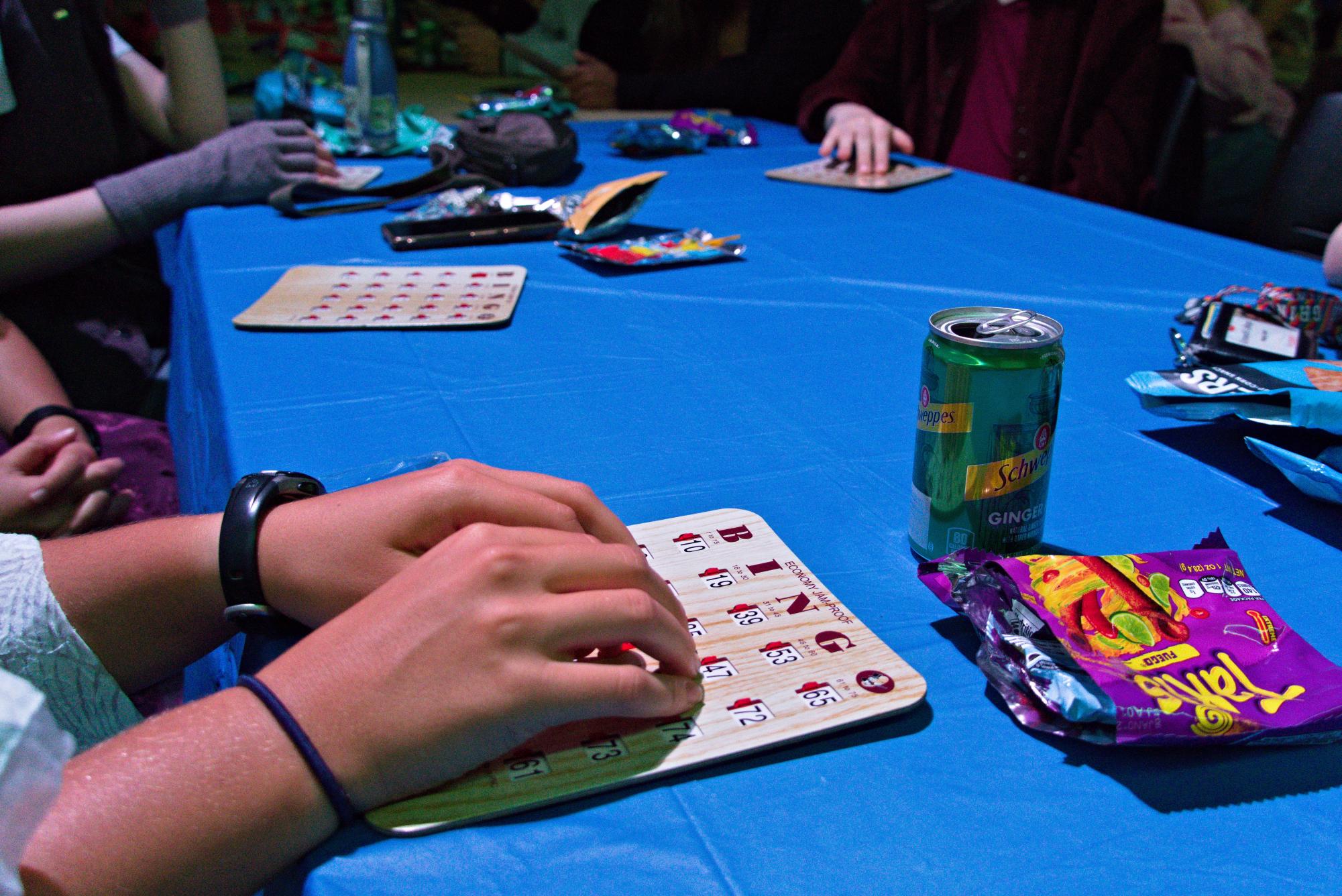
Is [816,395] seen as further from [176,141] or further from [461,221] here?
[176,141]

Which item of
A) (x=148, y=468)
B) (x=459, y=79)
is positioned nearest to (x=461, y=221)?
(x=148, y=468)

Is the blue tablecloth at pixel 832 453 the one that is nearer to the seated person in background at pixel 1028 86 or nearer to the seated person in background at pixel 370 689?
the seated person in background at pixel 370 689

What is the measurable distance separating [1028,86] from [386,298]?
1.79 meters

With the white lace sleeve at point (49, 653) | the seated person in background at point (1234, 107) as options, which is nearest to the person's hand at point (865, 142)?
the white lace sleeve at point (49, 653)

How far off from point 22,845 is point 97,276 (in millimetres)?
1466

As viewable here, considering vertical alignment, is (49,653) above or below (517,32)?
below

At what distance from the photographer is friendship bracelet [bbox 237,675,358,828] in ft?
1.34

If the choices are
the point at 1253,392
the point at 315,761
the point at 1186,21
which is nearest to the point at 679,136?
the point at 1253,392

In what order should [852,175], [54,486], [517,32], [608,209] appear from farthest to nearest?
[517,32] < [852,175] < [608,209] < [54,486]

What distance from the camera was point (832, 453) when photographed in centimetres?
77

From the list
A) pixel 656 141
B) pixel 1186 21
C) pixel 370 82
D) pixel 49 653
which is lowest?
pixel 49 653

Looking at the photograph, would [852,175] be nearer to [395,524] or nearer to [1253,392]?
[1253,392]

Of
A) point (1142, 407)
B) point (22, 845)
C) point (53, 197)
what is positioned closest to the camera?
point (22, 845)

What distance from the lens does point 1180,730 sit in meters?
0.44
